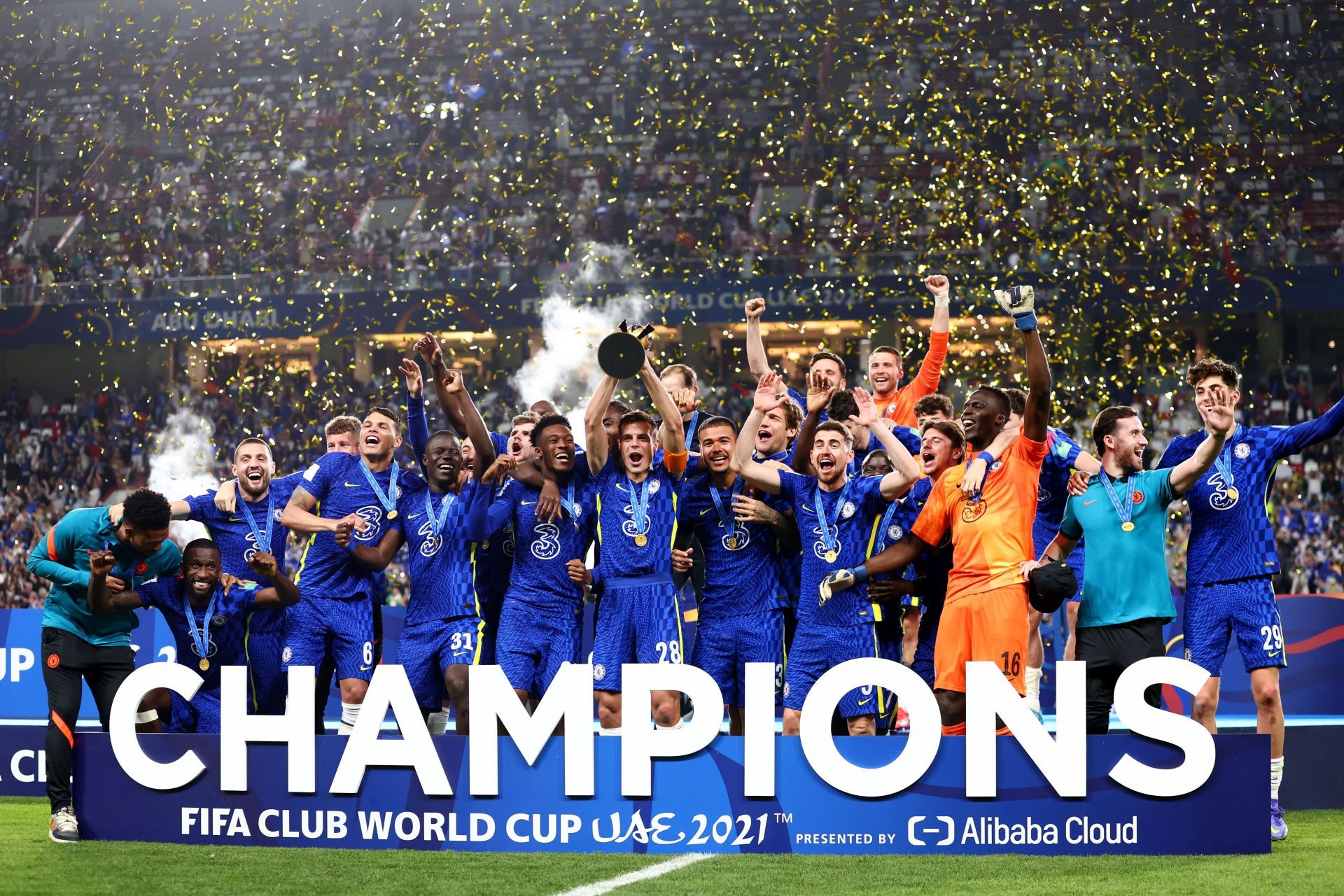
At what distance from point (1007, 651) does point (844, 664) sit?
2.00 ft

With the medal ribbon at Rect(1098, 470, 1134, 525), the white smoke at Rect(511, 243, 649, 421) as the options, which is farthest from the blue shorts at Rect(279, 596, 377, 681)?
the white smoke at Rect(511, 243, 649, 421)

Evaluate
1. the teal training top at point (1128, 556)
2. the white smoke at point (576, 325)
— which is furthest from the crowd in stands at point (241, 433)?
the teal training top at point (1128, 556)

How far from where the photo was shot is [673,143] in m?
20.9

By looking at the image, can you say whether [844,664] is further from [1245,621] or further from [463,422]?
[463,422]

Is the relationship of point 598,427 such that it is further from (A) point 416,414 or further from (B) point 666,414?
(A) point 416,414

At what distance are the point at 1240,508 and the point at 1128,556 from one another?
58 cm

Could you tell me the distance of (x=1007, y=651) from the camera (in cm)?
536

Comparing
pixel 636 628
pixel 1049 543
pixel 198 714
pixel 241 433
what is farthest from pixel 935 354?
pixel 241 433

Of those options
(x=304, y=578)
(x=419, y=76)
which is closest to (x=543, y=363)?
(x=419, y=76)

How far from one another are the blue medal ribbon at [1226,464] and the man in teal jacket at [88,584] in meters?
4.24

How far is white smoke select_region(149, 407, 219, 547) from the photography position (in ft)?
63.4

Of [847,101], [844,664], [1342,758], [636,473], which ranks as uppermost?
[847,101]

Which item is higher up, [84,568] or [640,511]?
[640,511]

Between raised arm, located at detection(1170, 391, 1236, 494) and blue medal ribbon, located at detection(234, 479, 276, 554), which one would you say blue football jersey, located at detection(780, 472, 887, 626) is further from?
blue medal ribbon, located at detection(234, 479, 276, 554)
